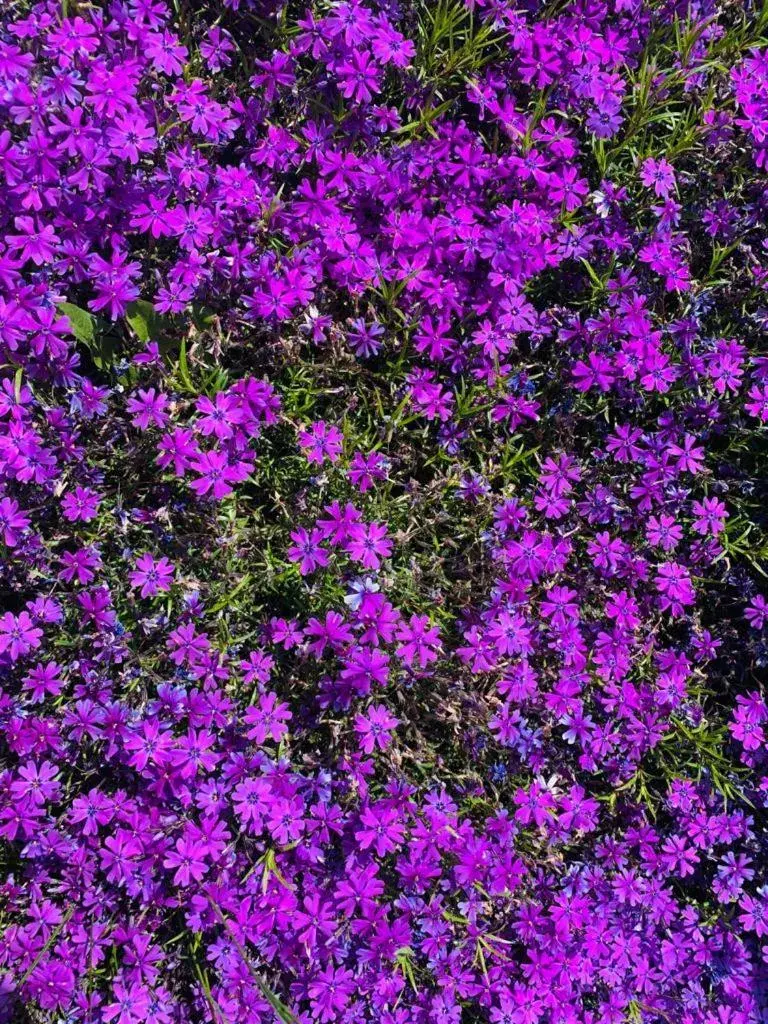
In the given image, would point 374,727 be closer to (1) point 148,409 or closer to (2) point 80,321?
(1) point 148,409

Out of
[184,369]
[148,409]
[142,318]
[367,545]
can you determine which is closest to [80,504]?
[148,409]

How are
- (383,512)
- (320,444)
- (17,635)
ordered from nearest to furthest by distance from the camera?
(17,635), (320,444), (383,512)

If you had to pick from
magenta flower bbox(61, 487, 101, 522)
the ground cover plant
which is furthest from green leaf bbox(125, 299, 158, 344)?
magenta flower bbox(61, 487, 101, 522)

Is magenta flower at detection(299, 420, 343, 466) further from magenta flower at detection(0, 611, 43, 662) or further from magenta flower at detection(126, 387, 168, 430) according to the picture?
magenta flower at detection(0, 611, 43, 662)

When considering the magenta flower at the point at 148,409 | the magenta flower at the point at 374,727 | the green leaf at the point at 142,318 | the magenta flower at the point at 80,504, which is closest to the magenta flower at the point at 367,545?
the magenta flower at the point at 374,727

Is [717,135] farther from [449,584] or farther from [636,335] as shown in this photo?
[449,584]

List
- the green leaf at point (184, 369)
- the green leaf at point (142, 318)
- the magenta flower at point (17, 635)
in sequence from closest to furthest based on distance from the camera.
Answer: the magenta flower at point (17, 635) → the green leaf at point (184, 369) → the green leaf at point (142, 318)

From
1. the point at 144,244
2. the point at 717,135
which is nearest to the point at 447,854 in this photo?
the point at 144,244

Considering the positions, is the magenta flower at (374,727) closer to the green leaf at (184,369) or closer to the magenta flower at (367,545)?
the magenta flower at (367,545)
